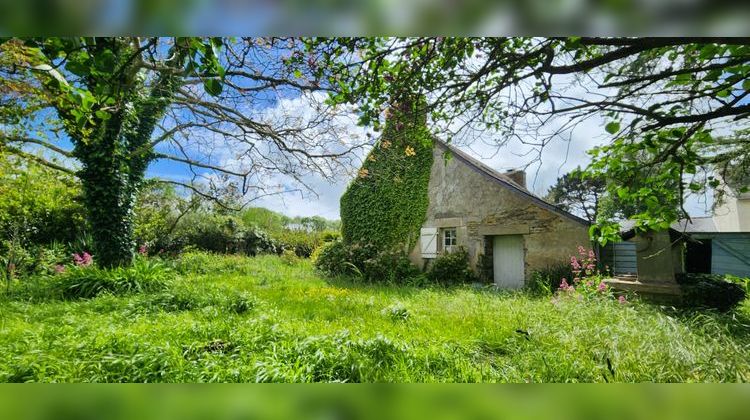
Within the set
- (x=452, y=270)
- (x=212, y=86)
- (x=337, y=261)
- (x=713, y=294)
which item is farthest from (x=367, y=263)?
(x=212, y=86)

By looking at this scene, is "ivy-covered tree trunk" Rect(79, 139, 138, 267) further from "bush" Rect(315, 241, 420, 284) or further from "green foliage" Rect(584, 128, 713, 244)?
"green foliage" Rect(584, 128, 713, 244)

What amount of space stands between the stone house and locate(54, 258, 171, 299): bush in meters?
8.02

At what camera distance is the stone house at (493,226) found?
9422mm

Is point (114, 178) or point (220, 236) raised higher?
point (114, 178)

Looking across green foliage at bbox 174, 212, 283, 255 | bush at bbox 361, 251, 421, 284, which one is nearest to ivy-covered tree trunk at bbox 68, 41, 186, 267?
green foliage at bbox 174, 212, 283, 255

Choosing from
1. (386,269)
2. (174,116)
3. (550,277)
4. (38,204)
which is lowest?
(386,269)

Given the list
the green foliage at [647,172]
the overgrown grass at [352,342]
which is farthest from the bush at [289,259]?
the green foliage at [647,172]

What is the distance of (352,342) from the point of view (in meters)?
3.29

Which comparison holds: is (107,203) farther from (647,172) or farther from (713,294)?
(713,294)

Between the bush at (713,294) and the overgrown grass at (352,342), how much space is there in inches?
9.0

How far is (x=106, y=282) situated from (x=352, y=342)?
622cm

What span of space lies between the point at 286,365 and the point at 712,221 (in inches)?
692
